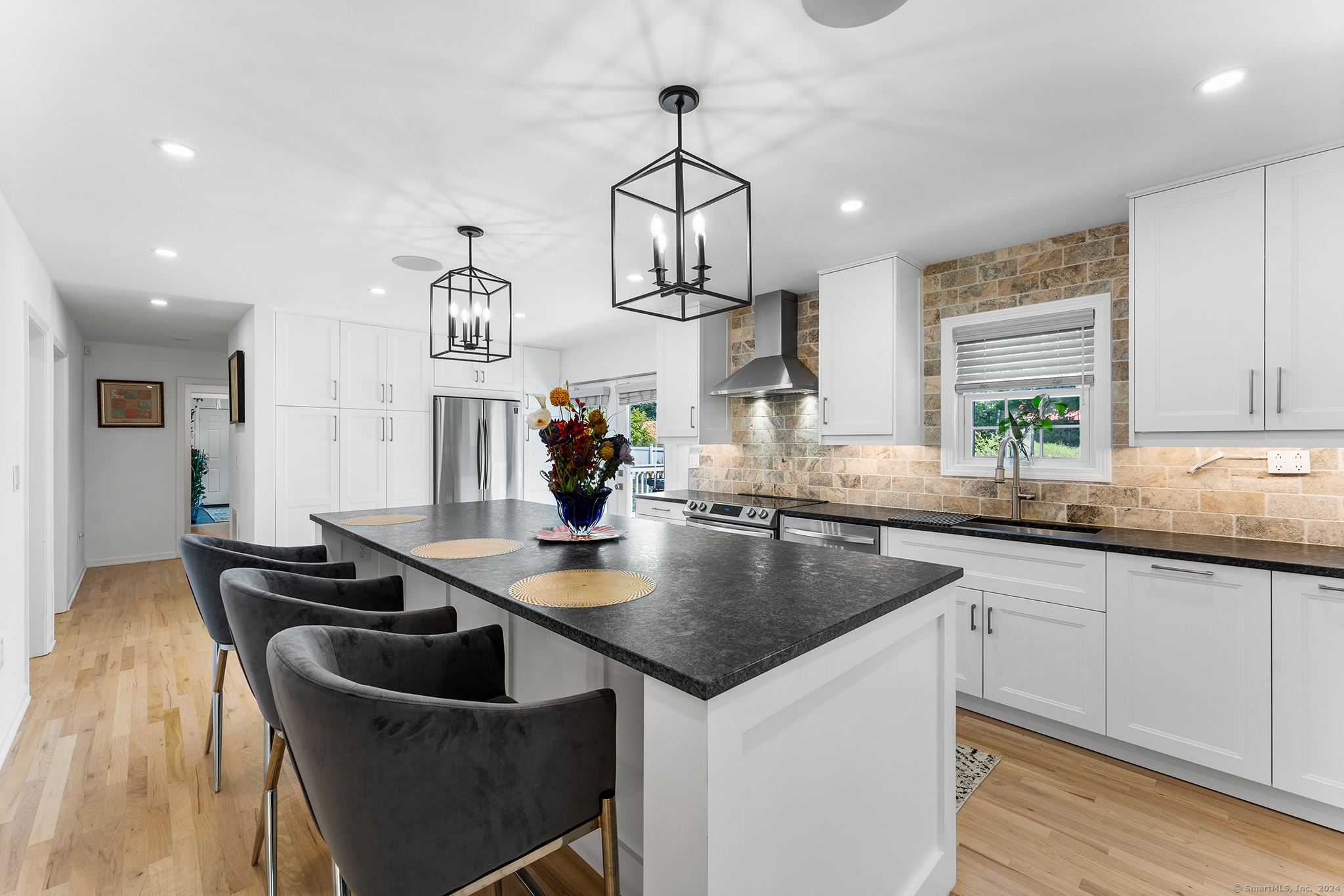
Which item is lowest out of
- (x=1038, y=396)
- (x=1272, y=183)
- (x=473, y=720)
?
(x=473, y=720)

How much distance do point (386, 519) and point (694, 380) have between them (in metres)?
2.31

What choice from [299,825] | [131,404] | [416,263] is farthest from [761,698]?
[131,404]

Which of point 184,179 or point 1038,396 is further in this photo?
point 1038,396

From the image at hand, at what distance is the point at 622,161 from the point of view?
2207 mm

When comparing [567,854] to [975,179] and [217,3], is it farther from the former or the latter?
[975,179]

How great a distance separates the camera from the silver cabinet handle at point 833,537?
10.1ft

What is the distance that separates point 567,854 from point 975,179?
2.84 metres

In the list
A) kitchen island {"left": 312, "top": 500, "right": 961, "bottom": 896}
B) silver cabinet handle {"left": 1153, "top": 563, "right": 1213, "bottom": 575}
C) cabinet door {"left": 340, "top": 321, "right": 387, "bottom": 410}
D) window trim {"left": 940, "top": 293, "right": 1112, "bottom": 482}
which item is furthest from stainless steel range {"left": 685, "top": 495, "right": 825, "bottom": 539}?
cabinet door {"left": 340, "top": 321, "right": 387, "bottom": 410}

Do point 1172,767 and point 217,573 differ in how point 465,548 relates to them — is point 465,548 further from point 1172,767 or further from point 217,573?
point 1172,767

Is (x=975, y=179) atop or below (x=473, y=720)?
atop

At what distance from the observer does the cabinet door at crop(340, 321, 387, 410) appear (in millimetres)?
4930

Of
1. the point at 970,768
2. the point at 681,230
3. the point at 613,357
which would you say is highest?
the point at 613,357

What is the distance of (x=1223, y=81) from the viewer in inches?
66.9

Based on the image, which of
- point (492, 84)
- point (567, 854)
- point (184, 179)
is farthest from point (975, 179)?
point (184, 179)
